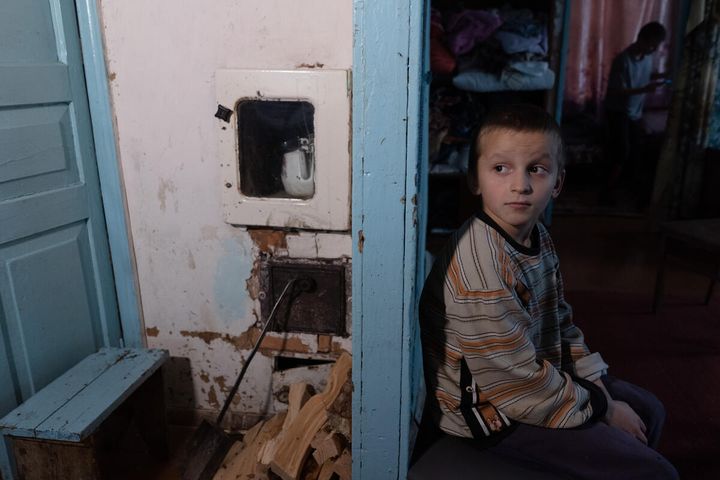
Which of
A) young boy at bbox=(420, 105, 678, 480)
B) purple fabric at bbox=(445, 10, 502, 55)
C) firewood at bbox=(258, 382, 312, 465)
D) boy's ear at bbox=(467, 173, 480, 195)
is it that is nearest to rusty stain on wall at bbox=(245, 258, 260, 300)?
firewood at bbox=(258, 382, 312, 465)

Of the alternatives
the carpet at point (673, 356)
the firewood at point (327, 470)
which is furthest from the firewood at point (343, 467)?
the carpet at point (673, 356)

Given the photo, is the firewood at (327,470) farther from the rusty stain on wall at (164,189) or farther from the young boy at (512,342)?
the rusty stain on wall at (164,189)

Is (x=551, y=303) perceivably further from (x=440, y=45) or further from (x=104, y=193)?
(x=440, y=45)

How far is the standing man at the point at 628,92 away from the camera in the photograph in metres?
5.11

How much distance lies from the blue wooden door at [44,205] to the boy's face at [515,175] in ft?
4.34

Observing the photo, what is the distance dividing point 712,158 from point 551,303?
13.5ft

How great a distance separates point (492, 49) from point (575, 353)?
3.00 meters

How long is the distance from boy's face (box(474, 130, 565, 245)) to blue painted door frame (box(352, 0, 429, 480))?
0.49 feet

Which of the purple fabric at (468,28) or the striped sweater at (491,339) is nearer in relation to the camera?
the striped sweater at (491,339)

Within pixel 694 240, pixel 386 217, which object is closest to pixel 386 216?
pixel 386 217

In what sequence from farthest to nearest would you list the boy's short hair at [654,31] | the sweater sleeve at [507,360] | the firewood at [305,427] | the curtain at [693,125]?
the boy's short hair at [654,31]
the curtain at [693,125]
the firewood at [305,427]
the sweater sleeve at [507,360]

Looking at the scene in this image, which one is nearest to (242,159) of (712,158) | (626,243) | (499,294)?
(499,294)

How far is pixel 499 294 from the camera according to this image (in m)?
1.09

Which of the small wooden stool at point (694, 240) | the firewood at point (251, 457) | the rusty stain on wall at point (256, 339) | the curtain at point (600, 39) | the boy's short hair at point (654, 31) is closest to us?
the firewood at point (251, 457)
